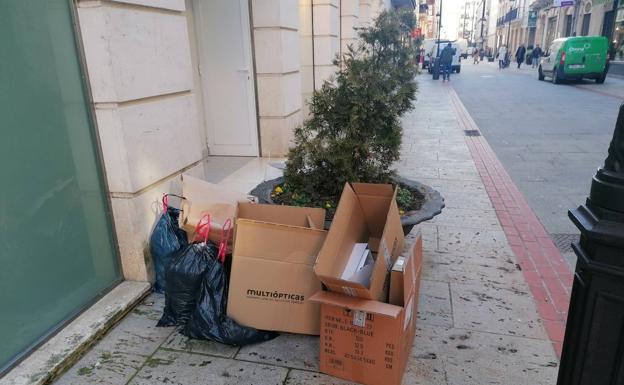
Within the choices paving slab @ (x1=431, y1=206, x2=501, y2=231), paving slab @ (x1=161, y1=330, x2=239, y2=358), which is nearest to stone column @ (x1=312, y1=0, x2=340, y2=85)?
paving slab @ (x1=431, y1=206, x2=501, y2=231)

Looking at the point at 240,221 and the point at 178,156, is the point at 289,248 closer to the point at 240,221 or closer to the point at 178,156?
the point at 240,221

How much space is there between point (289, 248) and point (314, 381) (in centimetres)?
73

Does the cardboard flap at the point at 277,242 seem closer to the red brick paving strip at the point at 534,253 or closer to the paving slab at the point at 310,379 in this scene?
the paving slab at the point at 310,379

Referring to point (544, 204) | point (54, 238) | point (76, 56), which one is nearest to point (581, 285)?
point (54, 238)

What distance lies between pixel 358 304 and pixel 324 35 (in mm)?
7926

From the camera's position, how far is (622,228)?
130cm

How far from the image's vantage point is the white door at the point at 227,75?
19.9 ft

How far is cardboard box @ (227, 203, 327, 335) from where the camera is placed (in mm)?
2629

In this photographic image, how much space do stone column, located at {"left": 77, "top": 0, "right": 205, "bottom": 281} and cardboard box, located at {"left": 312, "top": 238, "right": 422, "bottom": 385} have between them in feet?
5.20

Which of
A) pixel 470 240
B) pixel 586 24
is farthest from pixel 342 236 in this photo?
pixel 586 24

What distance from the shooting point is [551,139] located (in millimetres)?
9086

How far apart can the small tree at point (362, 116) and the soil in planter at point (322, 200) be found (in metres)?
0.03

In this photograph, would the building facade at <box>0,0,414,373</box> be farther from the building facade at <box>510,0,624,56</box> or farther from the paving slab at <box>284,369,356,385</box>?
the building facade at <box>510,0,624,56</box>

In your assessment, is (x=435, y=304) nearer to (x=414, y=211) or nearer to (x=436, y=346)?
(x=436, y=346)
